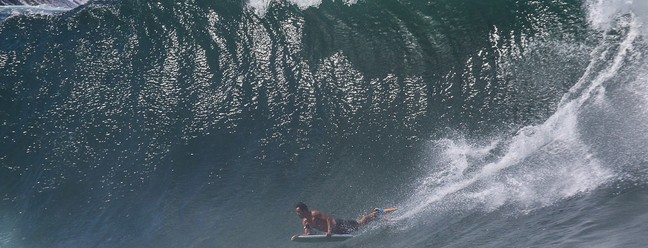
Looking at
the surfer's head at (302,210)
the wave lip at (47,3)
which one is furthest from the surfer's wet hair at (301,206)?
the wave lip at (47,3)

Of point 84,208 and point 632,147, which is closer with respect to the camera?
point 632,147

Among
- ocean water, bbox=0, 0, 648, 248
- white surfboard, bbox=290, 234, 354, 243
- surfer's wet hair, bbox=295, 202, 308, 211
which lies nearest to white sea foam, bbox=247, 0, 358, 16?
ocean water, bbox=0, 0, 648, 248

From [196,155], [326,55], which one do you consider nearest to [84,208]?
[196,155]

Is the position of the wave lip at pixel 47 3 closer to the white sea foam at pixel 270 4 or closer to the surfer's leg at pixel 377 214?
the white sea foam at pixel 270 4

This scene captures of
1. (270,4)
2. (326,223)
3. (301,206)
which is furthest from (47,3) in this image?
(326,223)

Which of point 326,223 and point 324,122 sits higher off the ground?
point 324,122

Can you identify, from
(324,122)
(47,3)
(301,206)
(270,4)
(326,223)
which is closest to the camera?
(301,206)

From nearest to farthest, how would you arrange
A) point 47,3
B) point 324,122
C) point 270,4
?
point 324,122
point 270,4
point 47,3

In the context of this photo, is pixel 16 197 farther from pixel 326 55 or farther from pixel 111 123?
pixel 326 55

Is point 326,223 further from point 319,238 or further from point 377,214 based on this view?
point 377,214
